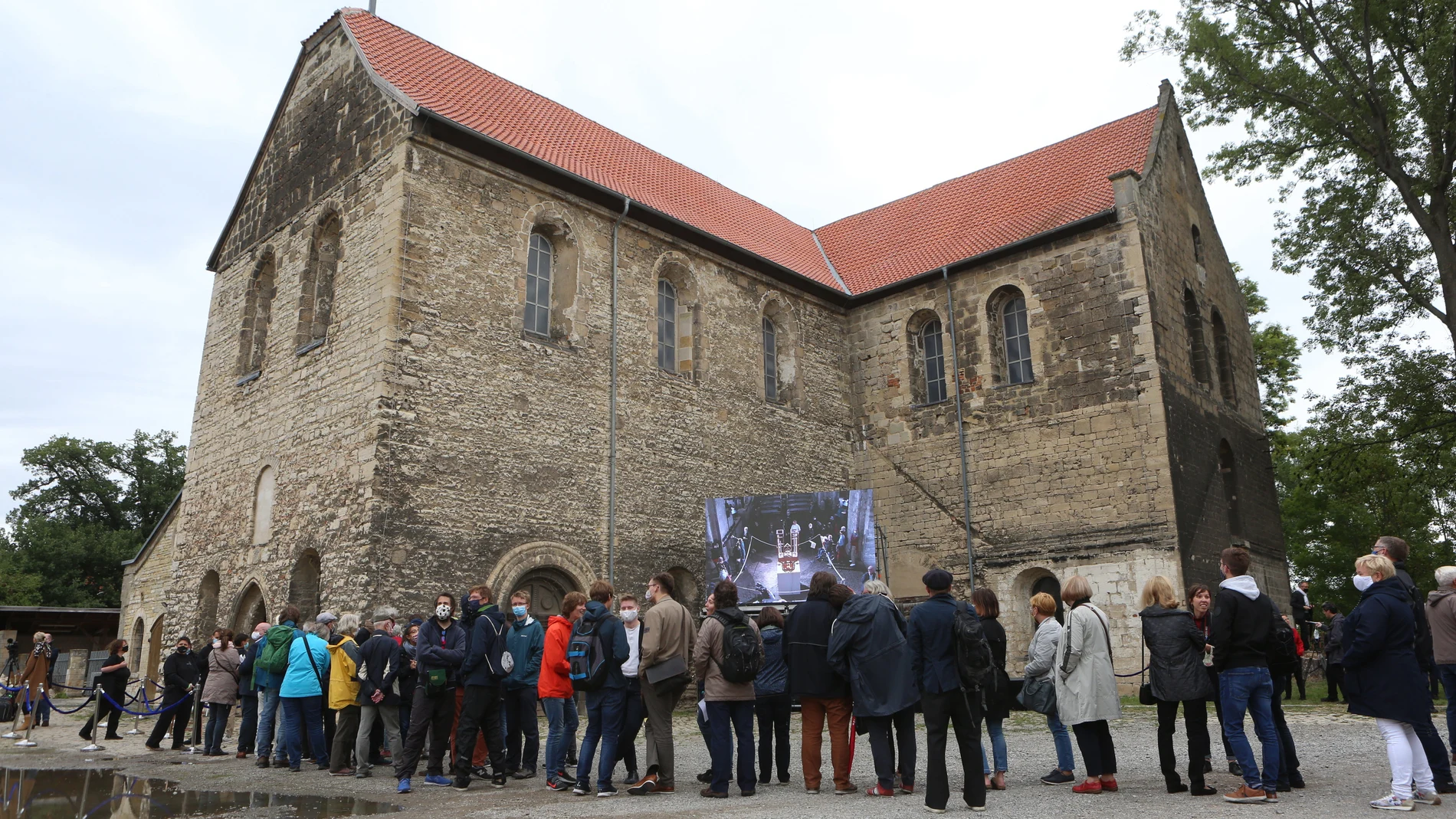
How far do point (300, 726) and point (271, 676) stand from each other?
0.73 m

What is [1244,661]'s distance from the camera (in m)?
6.32

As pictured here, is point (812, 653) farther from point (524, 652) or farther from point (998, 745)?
point (524, 652)

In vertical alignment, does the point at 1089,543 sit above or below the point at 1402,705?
above

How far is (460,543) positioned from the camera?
44.3 ft

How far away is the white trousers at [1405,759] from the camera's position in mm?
5809

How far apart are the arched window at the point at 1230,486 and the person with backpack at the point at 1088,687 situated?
13.2m

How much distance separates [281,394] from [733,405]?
24.8ft

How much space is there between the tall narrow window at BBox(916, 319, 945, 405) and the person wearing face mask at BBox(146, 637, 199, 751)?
526 inches

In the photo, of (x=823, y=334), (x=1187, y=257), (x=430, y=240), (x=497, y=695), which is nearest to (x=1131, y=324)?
(x=1187, y=257)

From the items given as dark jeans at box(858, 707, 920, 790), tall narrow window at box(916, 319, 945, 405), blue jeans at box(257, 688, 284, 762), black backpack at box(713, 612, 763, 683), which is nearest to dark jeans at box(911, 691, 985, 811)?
dark jeans at box(858, 707, 920, 790)

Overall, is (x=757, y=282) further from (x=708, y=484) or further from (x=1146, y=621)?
(x=1146, y=621)

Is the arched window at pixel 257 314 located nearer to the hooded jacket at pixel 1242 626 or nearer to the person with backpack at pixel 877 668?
the person with backpack at pixel 877 668

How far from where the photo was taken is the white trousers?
19.1ft

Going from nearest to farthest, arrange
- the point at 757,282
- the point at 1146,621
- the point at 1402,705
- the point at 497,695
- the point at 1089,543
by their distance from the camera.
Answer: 1. the point at 1402,705
2. the point at 1146,621
3. the point at 497,695
4. the point at 1089,543
5. the point at 757,282
